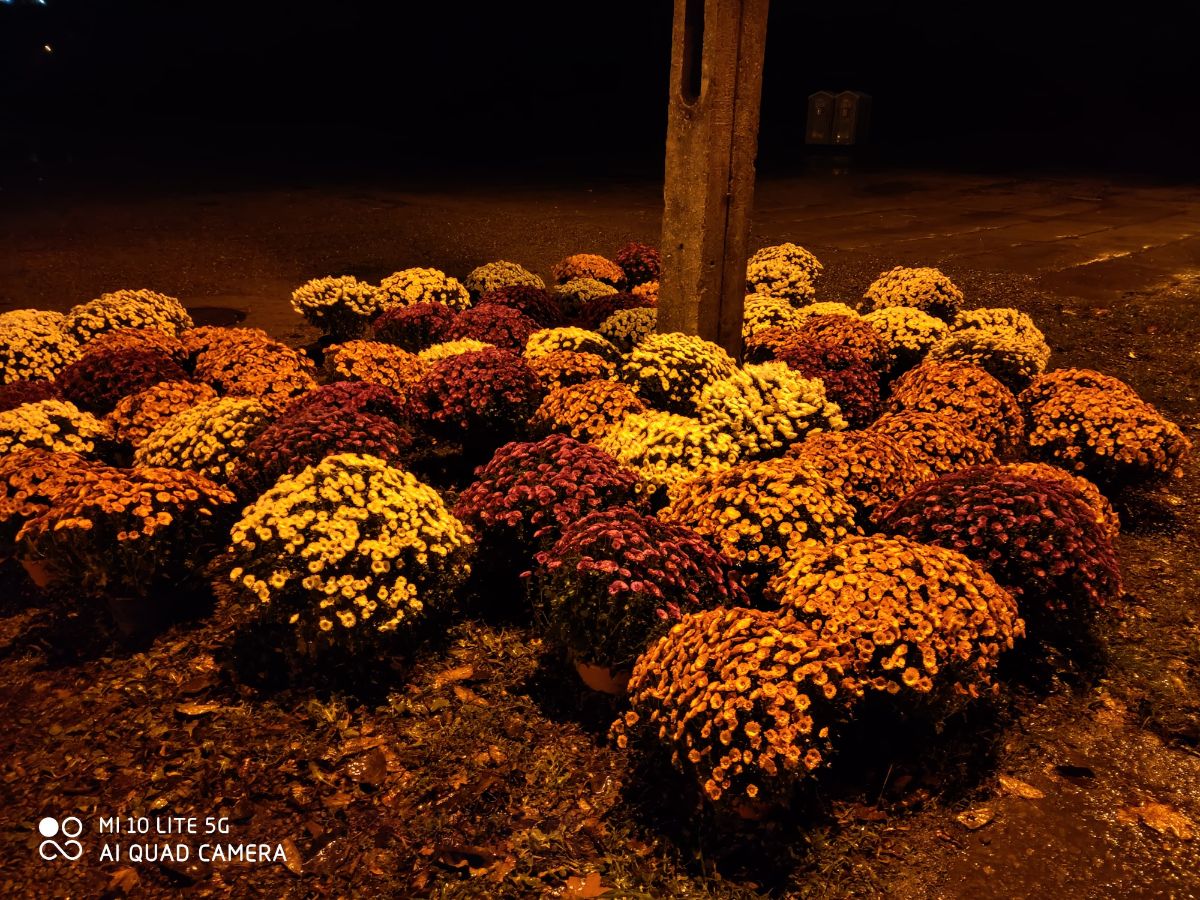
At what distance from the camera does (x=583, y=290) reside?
8.60 meters

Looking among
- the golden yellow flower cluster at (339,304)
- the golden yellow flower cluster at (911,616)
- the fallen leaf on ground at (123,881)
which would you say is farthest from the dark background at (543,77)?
the fallen leaf on ground at (123,881)

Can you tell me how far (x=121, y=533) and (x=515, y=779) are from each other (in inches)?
88.0

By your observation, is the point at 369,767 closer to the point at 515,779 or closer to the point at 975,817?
the point at 515,779

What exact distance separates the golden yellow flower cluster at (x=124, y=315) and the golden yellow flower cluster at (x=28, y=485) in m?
2.82

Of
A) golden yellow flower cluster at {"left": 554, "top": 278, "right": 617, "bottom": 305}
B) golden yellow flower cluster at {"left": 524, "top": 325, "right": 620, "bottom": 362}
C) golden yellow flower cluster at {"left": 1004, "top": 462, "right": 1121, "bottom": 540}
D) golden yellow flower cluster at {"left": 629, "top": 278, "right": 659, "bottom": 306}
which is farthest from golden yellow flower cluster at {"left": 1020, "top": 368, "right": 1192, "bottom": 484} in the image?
golden yellow flower cluster at {"left": 554, "top": 278, "right": 617, "bottom": 305}

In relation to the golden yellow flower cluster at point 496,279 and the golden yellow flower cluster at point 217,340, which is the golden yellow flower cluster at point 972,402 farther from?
the golden yellow flower cluster at point 217,340

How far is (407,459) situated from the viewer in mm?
6148

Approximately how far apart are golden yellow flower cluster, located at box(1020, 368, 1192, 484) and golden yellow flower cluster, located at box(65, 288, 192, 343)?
701 cm

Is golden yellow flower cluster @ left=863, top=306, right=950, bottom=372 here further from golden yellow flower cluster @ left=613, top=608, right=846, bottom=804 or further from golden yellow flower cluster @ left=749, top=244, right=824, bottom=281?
golden yellow flower cluster @ left=613, top=608, right=846, bottom=804

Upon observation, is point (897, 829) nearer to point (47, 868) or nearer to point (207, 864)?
point (207, 864)

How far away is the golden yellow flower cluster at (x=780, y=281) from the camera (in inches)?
338

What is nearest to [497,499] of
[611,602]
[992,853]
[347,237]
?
[611,602]

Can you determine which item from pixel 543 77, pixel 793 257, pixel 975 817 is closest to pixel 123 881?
pixel 975 817

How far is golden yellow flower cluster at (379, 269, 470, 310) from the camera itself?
798 cm
